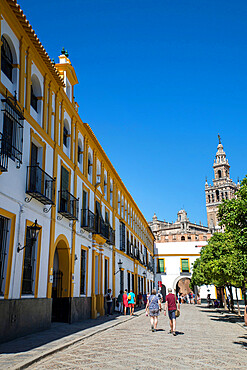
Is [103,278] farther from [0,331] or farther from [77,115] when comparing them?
[0,331]

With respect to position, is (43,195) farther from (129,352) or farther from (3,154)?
(129,352)

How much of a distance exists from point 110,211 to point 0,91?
51.2 feet

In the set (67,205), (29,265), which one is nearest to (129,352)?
(29,265)

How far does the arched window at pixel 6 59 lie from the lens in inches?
430

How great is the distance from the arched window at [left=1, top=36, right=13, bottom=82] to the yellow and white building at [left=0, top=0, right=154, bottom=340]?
1.2 inches

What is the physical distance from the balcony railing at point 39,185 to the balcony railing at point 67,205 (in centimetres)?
114

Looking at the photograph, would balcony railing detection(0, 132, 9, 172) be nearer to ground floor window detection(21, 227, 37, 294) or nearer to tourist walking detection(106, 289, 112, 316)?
ground floor window detection(21, 227, 37, 294)

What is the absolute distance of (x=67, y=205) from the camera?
15.2 m

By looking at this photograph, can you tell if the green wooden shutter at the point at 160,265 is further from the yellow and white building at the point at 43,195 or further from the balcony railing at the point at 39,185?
the balcony railing at the point at 39,185

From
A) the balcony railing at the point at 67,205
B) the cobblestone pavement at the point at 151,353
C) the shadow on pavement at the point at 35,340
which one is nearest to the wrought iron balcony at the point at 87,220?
the balcony railing at the point at 67,205

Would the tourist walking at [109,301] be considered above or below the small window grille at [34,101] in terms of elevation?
below

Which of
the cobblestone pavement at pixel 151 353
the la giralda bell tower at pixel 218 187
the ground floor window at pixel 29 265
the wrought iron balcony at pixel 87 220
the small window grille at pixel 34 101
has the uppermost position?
the la giralda bell tower at pixel 218 187

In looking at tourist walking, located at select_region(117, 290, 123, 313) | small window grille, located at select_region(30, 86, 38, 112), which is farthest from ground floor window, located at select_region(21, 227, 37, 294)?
tourist walking, located at select_region(117, 290, 123, 313)

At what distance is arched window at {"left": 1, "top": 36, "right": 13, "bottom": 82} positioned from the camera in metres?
10.9
